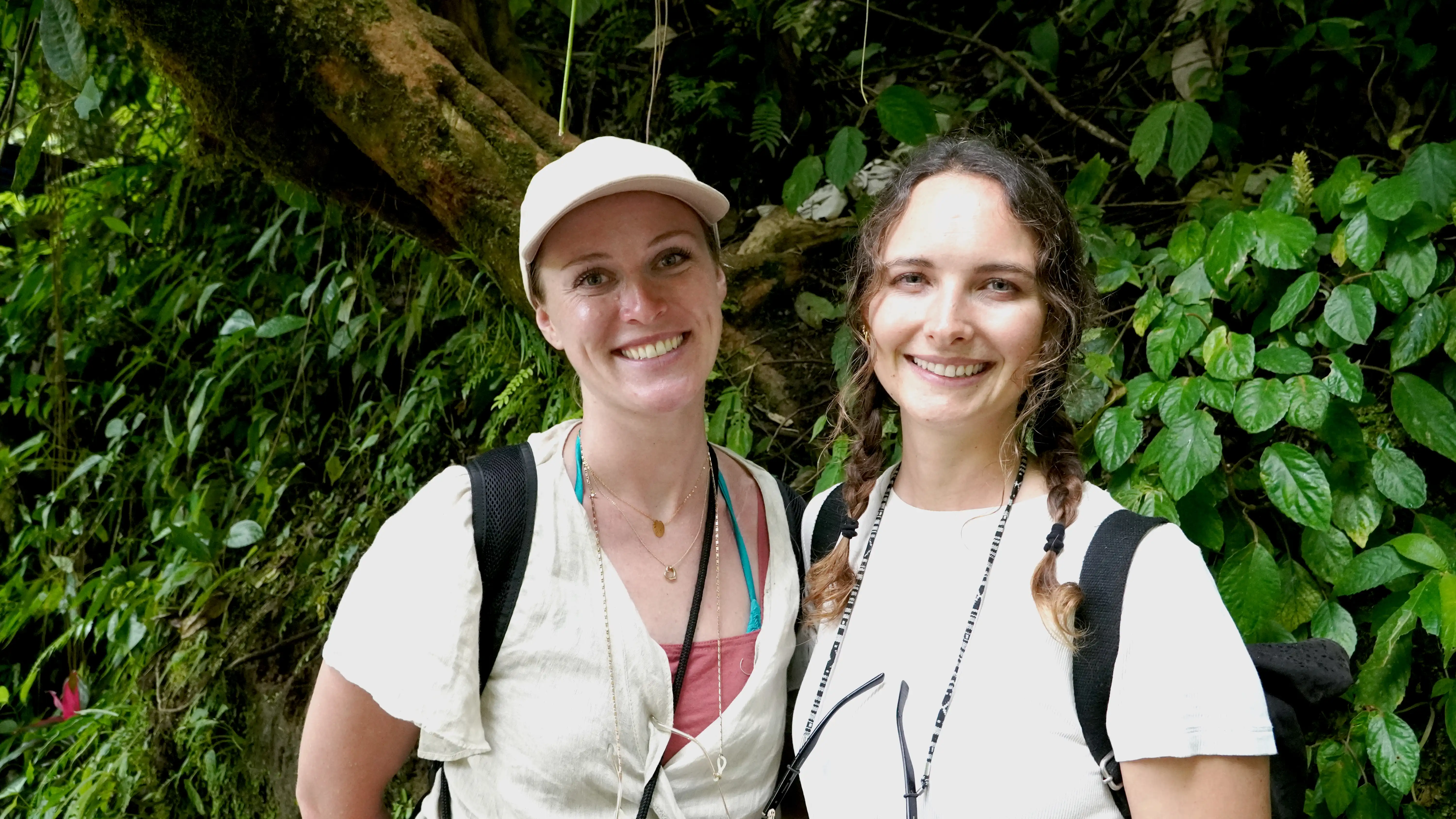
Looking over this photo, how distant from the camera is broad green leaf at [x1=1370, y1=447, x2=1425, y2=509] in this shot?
2078 mm

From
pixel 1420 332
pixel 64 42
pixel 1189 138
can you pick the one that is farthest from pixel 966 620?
pixel 64 42

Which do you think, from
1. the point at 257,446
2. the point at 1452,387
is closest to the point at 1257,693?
the point at 1452,387

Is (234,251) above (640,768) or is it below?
above

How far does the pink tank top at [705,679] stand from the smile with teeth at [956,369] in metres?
0.52

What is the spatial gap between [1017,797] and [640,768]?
539mm

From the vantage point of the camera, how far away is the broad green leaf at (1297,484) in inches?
78.4

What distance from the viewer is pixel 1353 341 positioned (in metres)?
2.15

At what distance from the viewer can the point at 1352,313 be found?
2170 millimetres

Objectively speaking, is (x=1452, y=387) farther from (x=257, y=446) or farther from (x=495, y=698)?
(x=257, y=446)

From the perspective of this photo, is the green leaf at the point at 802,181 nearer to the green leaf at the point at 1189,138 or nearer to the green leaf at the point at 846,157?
the green leaf at the point at 846,157

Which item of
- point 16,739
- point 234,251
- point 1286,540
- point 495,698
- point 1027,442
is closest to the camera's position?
point 495,698

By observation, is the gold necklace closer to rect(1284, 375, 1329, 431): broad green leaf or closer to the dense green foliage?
the dense green foliage

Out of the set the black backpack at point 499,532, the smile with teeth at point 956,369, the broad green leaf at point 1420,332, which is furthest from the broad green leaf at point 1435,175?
the black backpack at point 499,532

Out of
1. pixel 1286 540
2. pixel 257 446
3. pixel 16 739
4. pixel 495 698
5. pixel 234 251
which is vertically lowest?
pixel 16 739
